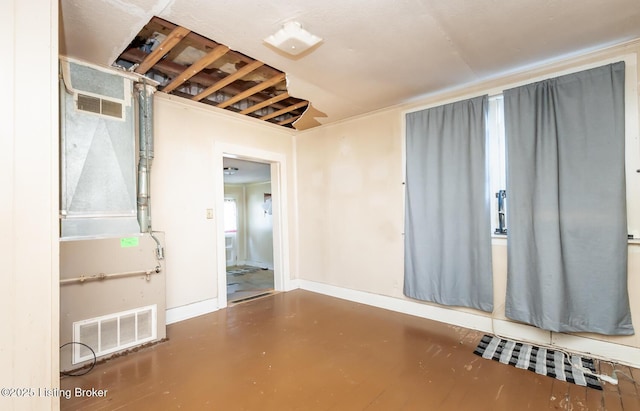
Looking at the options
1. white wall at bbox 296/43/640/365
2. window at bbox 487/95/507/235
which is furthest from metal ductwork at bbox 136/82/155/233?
window at bbox 487/95/507/235

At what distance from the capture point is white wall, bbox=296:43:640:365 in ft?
8.99

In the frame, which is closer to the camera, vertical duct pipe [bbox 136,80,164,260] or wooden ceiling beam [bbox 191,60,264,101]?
wooden ceiling beam [bbox 191,60,264,101]

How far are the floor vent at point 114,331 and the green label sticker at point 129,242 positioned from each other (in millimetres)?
573

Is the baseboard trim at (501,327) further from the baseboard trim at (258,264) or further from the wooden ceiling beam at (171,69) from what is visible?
the baseboard trim at (258,264)

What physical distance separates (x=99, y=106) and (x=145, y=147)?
20.0 inches

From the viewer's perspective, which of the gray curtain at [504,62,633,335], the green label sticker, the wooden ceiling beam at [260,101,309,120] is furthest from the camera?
the wooden ceiling beam at [260,101,309,120]

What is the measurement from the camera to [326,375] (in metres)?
2.09

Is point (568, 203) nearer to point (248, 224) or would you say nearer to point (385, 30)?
point (385, 30)

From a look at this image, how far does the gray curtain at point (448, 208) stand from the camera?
9.12 feet

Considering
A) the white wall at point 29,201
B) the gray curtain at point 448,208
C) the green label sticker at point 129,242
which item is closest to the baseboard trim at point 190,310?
the green label sticker at point 129,242

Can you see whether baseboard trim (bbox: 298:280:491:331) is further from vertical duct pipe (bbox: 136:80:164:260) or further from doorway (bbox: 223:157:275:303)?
vertical duct pipe (bbox: 136:80:164:260)

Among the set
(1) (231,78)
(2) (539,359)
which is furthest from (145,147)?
(2) (539,359)

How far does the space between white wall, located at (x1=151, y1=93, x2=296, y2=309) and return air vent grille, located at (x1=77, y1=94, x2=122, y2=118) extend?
594 millimetres

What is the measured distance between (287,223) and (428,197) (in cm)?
219
